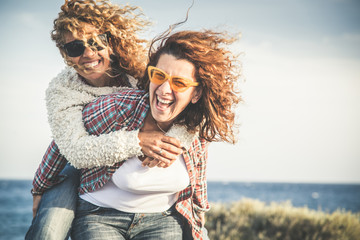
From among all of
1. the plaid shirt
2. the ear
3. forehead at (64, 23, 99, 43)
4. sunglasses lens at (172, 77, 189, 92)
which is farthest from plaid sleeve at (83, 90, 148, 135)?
forehead at (64, 23, 99, 43)

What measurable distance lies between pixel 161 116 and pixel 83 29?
108 cm

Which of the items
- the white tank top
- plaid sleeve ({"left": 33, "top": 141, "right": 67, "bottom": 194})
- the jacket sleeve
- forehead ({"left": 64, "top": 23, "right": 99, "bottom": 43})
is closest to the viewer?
the jacket sleeve

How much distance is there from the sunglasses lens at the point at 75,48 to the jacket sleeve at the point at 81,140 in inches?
17.5

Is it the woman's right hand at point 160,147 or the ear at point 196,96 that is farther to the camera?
the ear at point 196,96

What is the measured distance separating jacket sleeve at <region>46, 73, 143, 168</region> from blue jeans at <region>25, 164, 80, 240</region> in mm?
→ 389

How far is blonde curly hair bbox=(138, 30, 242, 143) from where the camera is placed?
2447mm

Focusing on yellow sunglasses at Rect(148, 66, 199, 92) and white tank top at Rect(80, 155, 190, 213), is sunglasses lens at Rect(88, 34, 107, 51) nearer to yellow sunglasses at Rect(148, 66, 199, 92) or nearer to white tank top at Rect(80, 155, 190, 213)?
yellow sunglasses at Rect(148, 66, 199, 92)

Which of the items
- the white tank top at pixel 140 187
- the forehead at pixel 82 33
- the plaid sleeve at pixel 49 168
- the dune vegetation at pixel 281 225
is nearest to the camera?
the white tank top at pixel 140 187

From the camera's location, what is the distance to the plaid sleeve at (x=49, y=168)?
2564 millimetres

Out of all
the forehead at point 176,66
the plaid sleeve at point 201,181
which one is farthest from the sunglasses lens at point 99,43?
the plaid sleeve at point 201,181

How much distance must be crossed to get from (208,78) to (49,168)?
4.95 ft

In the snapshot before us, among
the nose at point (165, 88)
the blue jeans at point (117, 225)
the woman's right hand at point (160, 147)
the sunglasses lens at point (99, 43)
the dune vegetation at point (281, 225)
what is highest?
the sunglasses lens at point (99, 43)

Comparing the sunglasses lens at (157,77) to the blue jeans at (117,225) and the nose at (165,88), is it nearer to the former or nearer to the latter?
the nose at (165,88)

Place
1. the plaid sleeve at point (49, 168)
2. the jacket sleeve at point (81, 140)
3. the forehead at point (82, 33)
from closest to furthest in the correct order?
1. the jacket sleeve at point (81, 140)
2. the plaid sleeve at point (49, 168)
3. the forehead at point (82, 33)
